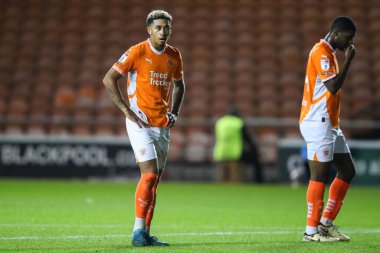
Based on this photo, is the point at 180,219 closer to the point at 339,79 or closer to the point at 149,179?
the point at 149,179

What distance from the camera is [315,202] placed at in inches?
292

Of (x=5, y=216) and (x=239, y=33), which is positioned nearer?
(x=5, y=216)

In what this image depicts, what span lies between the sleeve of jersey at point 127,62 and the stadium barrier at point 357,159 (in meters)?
11.6

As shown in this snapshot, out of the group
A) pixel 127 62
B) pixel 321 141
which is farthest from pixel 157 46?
pixel 321 141

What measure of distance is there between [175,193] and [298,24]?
31.3ft

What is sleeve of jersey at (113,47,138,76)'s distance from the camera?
7129 millimetres

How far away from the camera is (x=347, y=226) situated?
928 centimetres

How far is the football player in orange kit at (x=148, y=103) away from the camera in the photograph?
23.1 ft

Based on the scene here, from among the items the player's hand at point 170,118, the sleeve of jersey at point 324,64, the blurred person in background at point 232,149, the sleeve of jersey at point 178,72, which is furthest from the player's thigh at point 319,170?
the blurred person in background at point 232,149

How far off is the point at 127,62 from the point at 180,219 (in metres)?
3.52

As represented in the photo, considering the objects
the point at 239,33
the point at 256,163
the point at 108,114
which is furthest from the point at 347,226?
the point at 239,33

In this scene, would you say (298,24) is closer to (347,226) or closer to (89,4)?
(89,4)

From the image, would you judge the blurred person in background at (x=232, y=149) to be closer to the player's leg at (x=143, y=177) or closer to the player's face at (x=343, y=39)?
the player's face at (x=343, y=39)

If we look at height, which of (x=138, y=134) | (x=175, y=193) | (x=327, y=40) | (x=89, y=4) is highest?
(x=89, y=4)
